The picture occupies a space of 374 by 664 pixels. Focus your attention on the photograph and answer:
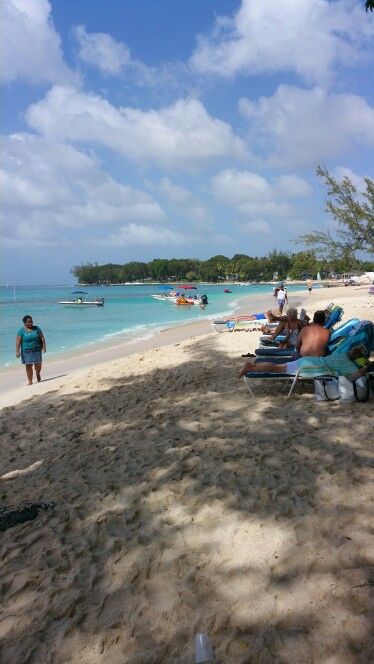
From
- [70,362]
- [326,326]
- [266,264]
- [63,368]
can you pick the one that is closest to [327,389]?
[326,326]

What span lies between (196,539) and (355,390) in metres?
2.92

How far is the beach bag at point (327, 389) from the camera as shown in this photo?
5285 millimetres

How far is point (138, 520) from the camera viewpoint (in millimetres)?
3254

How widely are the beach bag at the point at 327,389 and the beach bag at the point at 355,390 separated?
0.27 feet

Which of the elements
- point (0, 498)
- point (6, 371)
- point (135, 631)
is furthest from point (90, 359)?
point (135, 631)

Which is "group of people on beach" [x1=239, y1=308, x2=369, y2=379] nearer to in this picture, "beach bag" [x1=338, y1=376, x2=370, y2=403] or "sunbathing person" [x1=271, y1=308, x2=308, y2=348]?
"beach bag" [x1=338, y1=376, x2=370, y2=403]

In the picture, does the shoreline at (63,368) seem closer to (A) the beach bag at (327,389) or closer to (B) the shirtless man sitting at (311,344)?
(B) the shirtless man sitting at (311,344)

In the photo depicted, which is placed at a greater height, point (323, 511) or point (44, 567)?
point (323, 511)

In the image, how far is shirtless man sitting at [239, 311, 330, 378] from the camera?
19.1 ft

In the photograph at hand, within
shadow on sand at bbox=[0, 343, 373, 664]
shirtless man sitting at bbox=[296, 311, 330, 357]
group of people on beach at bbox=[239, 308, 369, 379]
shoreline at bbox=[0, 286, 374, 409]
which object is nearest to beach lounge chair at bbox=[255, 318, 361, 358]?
group of people on beach at bbox=[239, 308, 369, 379]

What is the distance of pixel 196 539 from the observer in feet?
9.62

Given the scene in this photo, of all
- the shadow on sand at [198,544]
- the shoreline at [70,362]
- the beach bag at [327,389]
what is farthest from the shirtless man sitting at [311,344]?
the shoreline at [70,362]

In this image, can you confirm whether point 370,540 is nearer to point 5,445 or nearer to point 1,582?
point 1,582

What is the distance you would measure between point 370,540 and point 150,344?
1439 centimetres
